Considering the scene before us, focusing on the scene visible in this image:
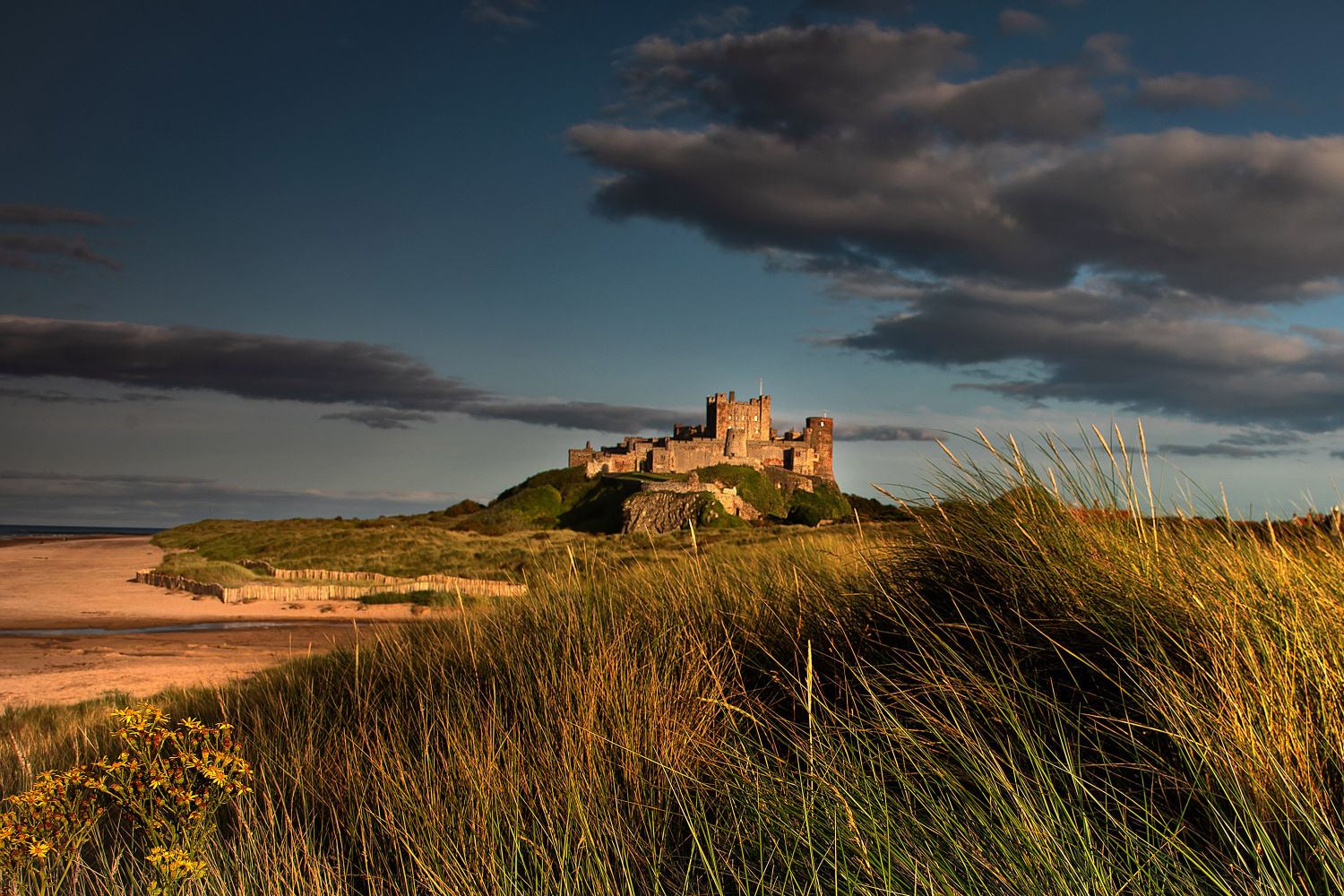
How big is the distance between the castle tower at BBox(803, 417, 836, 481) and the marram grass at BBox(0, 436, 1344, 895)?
63146 millimetres

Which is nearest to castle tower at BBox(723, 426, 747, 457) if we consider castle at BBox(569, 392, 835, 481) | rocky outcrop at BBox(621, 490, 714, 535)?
castle at BBox(569, 392, 835, 481)

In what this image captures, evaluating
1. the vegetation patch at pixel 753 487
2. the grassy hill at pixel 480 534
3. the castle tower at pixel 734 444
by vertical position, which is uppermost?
the castle tower at pixel 734 444

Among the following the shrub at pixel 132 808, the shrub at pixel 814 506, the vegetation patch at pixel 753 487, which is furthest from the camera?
the vegetation patch at pixel 753 487

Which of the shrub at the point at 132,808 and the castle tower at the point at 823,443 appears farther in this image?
the castle tower at the point at 823,443

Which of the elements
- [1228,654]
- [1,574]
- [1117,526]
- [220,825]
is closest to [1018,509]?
[1117,526]

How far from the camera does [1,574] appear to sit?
2931 centimetres

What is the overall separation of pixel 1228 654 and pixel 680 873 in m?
2.28

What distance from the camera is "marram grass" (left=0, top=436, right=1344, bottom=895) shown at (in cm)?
280

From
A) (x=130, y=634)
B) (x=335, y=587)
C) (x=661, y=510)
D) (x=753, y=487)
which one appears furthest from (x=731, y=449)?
(x=130, y=634)

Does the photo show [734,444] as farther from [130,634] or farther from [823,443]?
[130,634]

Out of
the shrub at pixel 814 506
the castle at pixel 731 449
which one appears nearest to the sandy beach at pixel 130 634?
the shrub at pixel 814 506

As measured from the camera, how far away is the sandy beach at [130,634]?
1188 centimetres

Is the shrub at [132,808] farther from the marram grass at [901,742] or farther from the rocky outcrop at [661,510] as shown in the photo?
the rocky outcrop at [661,510]

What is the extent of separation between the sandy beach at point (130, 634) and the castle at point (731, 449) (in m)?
41.5
